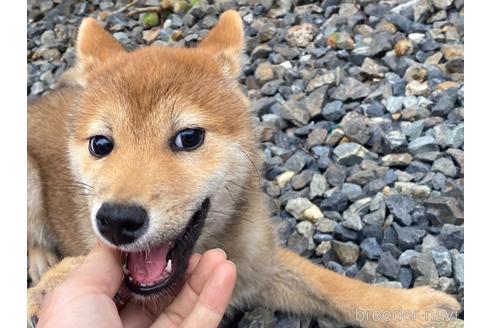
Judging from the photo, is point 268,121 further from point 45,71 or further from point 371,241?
point 45,71

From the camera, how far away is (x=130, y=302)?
2350mm

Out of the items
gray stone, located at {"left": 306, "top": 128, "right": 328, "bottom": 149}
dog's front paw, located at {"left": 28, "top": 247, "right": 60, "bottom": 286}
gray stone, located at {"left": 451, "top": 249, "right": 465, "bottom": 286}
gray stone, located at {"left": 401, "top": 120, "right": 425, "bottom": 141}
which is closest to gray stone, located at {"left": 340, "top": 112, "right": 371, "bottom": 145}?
gray stone, located at {"left": 306, "top": 128, "right": 328, "bottom": 149}

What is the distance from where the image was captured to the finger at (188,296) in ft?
7.42

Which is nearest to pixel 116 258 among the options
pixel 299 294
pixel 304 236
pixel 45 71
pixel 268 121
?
pixel 299 294

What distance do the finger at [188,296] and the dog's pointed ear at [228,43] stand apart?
3.10ft

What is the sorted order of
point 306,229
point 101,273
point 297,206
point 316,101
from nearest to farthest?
point 101,273 → point 306,229 → point 297,206 → point 316,101

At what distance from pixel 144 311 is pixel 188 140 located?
0.75 meters

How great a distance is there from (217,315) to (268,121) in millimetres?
2110

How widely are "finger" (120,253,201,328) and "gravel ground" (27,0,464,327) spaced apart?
652 mm

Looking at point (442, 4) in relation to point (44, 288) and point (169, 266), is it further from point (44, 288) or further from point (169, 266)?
point (44, 288)

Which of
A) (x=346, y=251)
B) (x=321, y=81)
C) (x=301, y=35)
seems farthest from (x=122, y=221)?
(x=301, y=35)

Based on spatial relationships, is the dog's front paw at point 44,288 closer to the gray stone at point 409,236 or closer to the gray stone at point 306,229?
the gray stone at point 306,229

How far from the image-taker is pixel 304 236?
10.8ft

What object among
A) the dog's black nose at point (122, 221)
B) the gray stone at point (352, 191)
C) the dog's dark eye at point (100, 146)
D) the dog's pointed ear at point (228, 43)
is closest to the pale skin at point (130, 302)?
the dog's black nose at point (122, 221)
